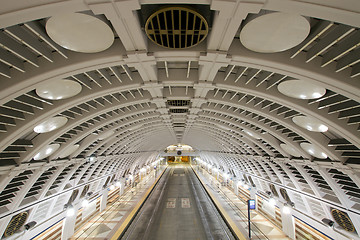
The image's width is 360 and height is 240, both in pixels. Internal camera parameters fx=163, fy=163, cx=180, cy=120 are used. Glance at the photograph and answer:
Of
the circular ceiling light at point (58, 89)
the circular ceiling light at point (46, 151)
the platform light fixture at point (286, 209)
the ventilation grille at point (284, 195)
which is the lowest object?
the platform light fixture at point (286, 209)

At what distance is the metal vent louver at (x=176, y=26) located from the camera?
11.3ft

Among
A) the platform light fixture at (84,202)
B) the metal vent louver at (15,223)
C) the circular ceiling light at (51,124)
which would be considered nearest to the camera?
the circular ceiling light at (51,124)

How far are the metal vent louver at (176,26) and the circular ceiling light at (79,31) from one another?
3.50 feet

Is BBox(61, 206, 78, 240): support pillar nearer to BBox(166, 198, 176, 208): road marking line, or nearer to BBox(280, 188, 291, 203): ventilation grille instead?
BBox(166, 198, 176, 208): road marking line

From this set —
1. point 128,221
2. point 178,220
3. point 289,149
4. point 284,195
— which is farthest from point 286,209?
point 128,221

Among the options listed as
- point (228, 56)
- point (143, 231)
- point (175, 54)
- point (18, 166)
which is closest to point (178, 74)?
point (175, 54)

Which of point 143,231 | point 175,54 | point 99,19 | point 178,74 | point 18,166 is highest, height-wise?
point 178,74

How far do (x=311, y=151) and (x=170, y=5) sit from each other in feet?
30.6

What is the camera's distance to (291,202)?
12.3 metres

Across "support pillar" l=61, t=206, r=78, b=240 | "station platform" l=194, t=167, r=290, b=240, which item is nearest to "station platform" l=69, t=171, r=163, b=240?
"support pillar" l=61, t=206, r=78, b=240

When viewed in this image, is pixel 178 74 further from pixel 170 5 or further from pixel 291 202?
pixel 291 202

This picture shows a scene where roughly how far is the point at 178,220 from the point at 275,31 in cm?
1740

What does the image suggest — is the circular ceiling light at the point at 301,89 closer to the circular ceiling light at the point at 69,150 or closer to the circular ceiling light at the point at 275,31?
the circular ceiling light at the point at 275,31

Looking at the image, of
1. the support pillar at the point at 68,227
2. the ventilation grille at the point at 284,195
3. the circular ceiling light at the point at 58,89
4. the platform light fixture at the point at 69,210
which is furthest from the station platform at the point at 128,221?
the circular ceiling light at the point at 58,89
